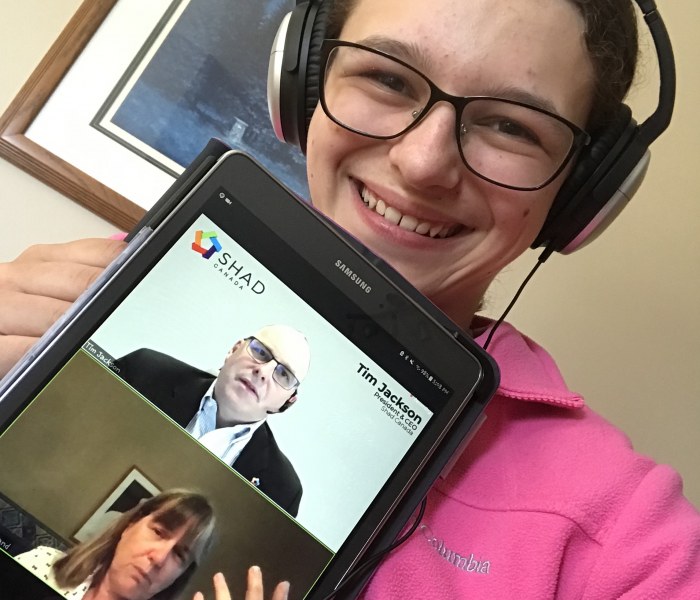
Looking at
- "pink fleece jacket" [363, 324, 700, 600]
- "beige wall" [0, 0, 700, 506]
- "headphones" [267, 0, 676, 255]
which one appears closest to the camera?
"pink fleece jacket" [363, 324, 700, 600]

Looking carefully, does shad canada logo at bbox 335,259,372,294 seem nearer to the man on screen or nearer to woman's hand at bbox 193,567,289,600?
the man on screen

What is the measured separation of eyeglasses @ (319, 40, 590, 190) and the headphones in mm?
34

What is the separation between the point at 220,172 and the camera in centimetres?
41

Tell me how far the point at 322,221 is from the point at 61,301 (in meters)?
0.20

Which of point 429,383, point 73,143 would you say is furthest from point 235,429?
point 73,143

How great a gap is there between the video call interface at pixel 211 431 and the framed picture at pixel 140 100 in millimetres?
627

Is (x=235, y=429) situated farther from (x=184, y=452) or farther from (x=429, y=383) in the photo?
(x=429, y=383)

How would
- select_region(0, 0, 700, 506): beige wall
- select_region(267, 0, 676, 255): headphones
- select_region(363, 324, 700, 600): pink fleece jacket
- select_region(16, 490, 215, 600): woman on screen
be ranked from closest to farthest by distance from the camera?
select_region(16, 490, 215, 600): woman on screen → select_region(363, 324, 700, 600): pink fleece jacket → select_region(267, 0, 676, 255): headphones → select_region(0, 0, 700, 506): beige wall

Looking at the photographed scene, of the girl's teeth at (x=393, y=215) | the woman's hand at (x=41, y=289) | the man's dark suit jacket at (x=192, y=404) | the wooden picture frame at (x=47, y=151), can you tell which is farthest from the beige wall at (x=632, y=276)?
the man's dark suit jacket at (x=192, y=404)

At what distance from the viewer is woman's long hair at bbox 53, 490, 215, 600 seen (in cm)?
35

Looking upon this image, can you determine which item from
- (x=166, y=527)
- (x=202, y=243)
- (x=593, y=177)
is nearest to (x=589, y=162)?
(x=593, y=177)

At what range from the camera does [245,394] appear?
0.40 meters

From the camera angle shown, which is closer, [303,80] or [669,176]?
[303,80]

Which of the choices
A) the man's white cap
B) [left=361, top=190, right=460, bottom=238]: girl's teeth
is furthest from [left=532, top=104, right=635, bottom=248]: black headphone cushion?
the man's white cap
